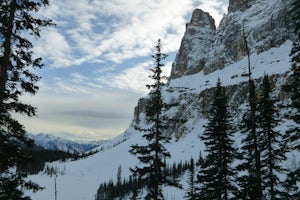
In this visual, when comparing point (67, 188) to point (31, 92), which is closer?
point (31, 92)

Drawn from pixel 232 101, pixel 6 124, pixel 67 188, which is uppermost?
pixel 232 101

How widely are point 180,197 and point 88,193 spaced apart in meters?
71.5

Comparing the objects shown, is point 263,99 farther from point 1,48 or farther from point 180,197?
point 180,197

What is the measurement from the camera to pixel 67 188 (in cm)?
18100

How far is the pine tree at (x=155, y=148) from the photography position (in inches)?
829

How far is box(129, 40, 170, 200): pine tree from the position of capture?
21047mm

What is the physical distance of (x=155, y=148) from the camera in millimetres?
21375

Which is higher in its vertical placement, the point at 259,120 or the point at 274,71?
the point at 274,71

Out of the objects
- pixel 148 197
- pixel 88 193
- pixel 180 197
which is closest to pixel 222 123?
pixel 148 197

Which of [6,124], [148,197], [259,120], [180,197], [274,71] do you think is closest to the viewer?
[6,124]

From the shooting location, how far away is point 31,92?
42.2ft

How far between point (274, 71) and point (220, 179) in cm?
16803

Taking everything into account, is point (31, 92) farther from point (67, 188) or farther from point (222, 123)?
point (67, 188)

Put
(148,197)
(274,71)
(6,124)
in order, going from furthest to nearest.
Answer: (274,71)
(148,197)
(6,124)
